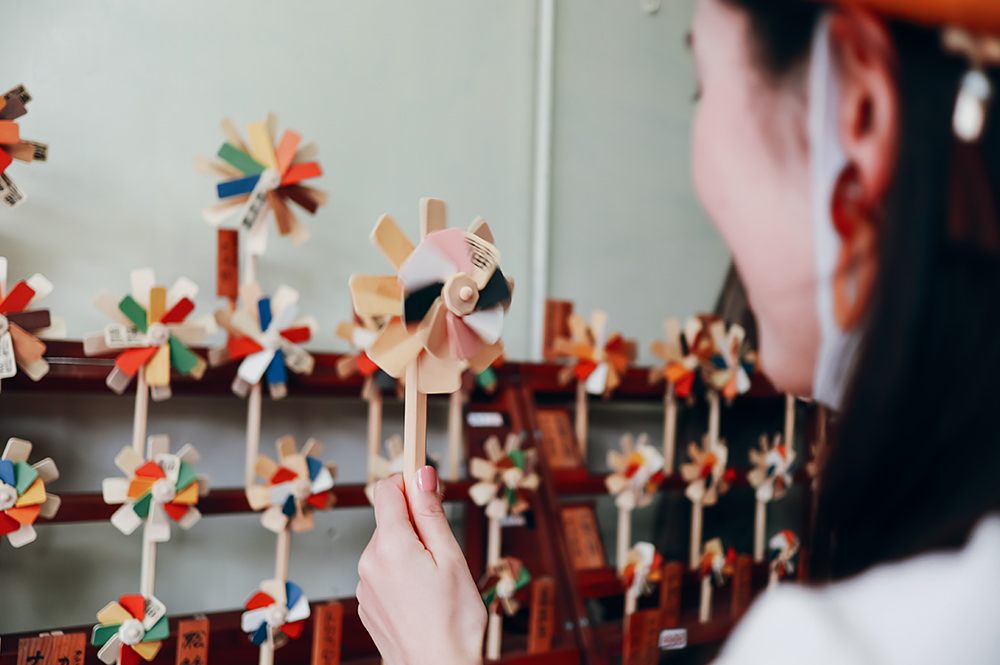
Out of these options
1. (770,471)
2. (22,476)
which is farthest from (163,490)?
(770,471)

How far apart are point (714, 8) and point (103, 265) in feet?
3.99

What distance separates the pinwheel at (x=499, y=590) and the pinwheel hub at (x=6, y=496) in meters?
0.79

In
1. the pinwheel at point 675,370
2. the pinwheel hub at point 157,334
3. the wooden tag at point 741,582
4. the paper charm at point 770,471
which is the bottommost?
the wooden tag at point 741,582

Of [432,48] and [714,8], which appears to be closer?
[714,8]

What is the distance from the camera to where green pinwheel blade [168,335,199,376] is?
1166 millimetres

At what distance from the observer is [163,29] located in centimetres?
143

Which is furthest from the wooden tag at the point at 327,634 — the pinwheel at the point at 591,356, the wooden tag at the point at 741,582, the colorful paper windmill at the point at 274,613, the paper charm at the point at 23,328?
the wooden tag at the point at 741,582

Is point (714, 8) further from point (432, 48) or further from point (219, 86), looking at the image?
point (432, 48)

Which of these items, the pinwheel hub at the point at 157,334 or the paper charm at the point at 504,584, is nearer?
the pinwheel hub at the point at 157,334

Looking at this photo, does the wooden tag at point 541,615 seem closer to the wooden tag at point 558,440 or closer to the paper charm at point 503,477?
the paper charm at point 503,477

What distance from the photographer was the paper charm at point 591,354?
1.66m

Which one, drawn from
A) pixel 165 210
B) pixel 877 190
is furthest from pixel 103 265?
pixel 877 190

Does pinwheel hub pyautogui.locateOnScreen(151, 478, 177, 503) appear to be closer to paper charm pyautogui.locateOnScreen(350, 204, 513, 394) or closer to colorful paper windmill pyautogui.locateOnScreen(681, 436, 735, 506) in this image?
paper charm pyautogui.locateOnScreen(350, 204, 513, 394)

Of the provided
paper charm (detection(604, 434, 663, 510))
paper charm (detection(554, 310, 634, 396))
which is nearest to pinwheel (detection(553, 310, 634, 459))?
paper charm (detection(554, 310, 634, 396))
